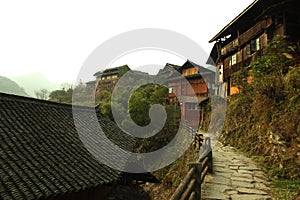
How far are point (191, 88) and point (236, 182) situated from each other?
26345 mm

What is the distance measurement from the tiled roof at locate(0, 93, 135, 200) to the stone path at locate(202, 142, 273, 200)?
4.12m

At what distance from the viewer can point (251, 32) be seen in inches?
746

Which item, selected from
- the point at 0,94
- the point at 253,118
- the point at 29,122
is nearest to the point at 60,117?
the point at 29,122

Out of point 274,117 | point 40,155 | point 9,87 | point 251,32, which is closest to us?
point 40,155

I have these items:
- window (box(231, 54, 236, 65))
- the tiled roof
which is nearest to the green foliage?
the tiled roof

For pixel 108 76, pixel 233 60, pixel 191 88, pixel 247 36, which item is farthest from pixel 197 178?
pixel 108 76

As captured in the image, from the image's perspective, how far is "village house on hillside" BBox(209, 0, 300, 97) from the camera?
1507 cm

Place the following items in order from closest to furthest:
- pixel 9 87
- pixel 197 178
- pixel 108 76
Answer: pixel 197 178, pixel 108 76, pixel 9 87

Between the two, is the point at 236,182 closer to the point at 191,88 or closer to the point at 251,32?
the point at 251,32

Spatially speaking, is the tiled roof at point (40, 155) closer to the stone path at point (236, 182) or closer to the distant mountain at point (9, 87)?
the stone path at point (236, 182)

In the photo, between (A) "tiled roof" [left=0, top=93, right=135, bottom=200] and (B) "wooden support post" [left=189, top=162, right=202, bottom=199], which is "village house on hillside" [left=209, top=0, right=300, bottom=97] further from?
(B) "wooden support post" [left=189, top=162, right=202, bottom=199]

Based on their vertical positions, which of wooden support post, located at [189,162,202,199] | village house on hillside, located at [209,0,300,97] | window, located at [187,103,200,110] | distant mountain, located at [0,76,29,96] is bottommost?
wooden support post, located at [189,162,202,199]

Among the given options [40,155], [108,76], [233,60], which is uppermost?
[108,76]

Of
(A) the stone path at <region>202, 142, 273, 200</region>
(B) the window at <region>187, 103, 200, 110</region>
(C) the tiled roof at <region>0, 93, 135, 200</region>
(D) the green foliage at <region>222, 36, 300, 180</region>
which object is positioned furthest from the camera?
(B) the window at <region>187, 103, 200, 110</region>
